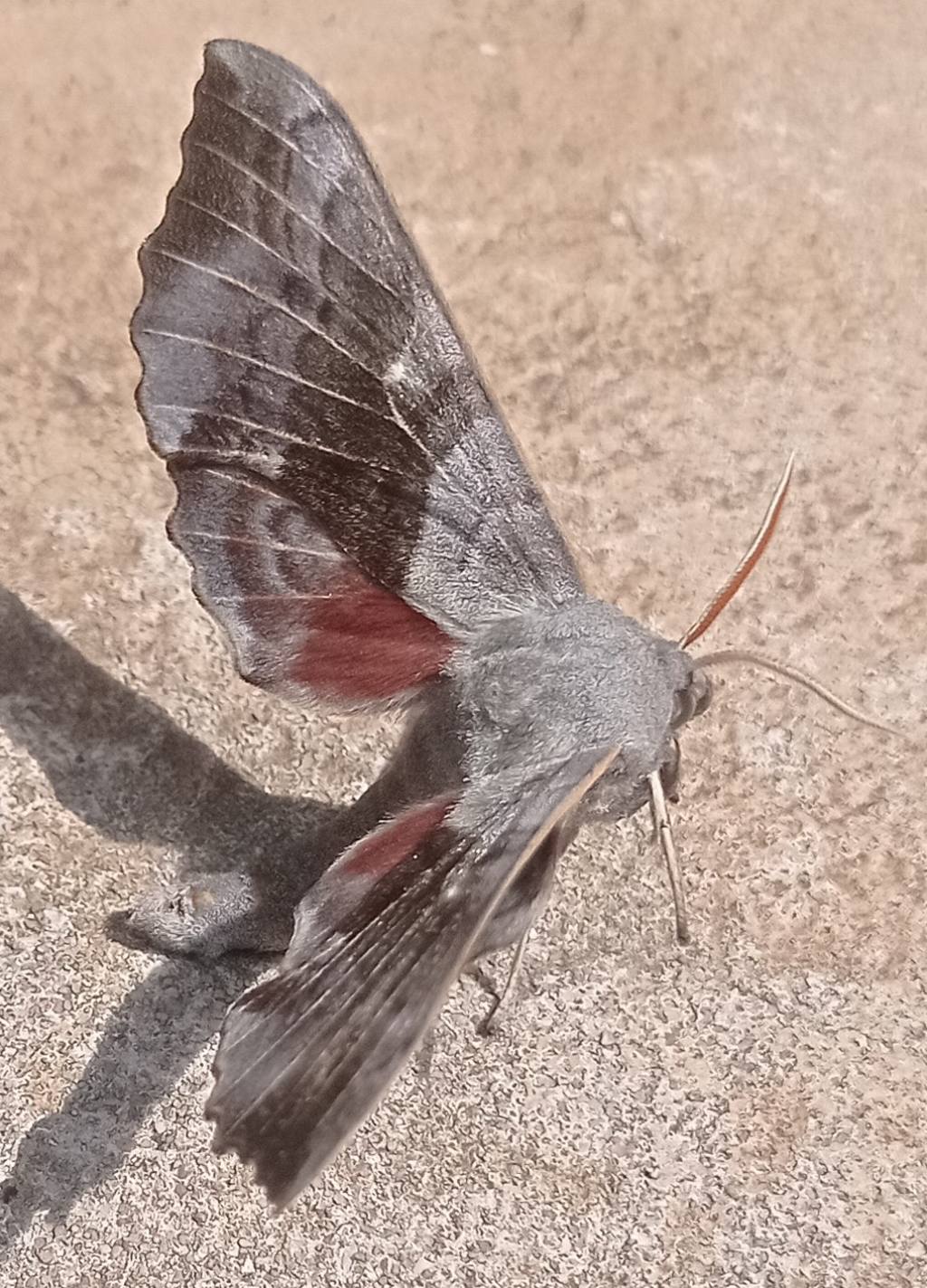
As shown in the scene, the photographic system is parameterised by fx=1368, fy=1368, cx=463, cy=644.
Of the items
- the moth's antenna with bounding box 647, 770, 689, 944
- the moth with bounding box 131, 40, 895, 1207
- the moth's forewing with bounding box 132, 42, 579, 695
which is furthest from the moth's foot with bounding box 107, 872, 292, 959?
the moth's antenna with bounding box 647, 770, 689, 944

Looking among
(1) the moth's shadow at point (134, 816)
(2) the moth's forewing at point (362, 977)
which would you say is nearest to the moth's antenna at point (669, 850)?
(2) the moth's forewing at point (362, 977)

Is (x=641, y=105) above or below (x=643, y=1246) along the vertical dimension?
above

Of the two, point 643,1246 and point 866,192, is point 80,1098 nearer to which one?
point 643,1246

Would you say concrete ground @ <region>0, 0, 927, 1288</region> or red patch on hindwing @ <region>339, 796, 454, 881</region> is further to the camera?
concrete ground @ <region>0, 0, 927, 1288</region>

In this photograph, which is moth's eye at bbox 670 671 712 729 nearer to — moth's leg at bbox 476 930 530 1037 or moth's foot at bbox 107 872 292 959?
moth's leg at bbox 476 930 530 1037

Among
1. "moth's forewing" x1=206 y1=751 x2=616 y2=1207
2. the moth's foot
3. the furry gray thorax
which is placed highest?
the furry gray thorax

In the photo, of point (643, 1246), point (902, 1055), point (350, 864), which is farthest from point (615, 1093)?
point (350, 864)
